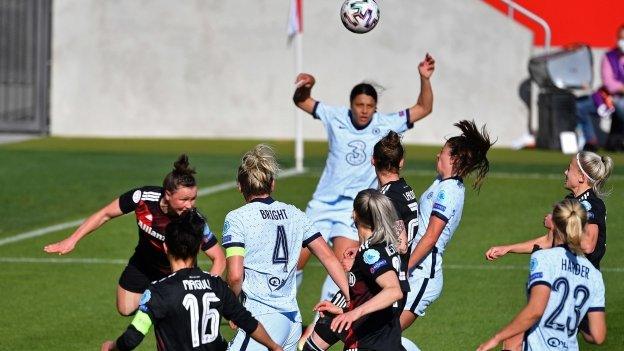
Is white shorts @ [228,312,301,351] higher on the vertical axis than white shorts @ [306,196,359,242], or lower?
lower

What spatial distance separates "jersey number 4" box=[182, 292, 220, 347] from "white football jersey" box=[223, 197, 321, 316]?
1091 millimetres

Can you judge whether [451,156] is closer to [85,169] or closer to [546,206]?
[546,206]

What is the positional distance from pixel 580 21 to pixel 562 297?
23.6 metres

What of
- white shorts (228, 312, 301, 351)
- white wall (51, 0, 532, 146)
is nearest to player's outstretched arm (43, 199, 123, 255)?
white shorts (228, 312, 301, 351)

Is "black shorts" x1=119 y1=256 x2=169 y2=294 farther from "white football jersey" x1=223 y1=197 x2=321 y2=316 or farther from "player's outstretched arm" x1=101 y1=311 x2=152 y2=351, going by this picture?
"player's outstretched arm" x1=101 y1=311 x2=152 y2=351

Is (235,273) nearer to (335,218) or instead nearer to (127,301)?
(127,301)

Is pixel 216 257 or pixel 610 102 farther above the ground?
pixel 610 102

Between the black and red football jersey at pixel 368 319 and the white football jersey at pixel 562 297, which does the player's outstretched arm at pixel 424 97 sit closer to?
the black and red football jersey at pixel 368 319

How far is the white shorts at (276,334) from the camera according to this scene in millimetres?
9586

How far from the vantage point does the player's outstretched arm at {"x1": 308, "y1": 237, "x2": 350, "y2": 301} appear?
31.6 feet

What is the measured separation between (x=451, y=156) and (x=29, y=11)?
23.8 metres

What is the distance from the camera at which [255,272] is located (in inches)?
385

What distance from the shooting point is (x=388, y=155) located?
1066 cm

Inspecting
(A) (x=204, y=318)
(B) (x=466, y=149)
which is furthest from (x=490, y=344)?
(B) (x=466, y=149)
